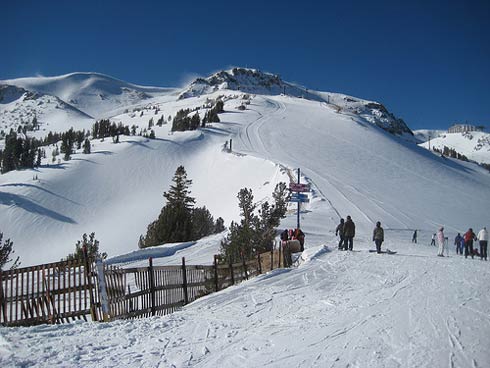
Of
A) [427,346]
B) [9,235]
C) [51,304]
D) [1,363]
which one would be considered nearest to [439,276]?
[427,346]

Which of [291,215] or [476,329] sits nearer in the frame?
[476,329]

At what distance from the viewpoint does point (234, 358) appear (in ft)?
18.9

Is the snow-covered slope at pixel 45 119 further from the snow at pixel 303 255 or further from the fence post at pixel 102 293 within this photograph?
the fence post at pixel 102 293

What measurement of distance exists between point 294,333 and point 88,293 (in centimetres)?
472

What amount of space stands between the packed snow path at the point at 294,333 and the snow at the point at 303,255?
0.03 metres

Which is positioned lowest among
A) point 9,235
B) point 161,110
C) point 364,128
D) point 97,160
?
point 9,235

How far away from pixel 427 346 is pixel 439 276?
22.5 ft

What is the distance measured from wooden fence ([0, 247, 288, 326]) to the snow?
1.16m

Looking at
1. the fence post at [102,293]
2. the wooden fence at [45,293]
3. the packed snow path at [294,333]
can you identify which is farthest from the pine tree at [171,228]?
the fence post at [102,293]

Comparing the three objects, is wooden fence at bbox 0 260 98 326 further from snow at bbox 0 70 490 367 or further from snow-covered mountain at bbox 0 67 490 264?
snow-covered mountain at bbox 0 67 490 264

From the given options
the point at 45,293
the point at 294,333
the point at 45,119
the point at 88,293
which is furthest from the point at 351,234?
the point at 45,119

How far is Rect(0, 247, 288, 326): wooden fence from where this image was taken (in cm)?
870

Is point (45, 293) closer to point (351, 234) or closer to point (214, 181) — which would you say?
point (351, 234)

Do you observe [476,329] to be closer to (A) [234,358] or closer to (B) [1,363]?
(A) [234,358]
